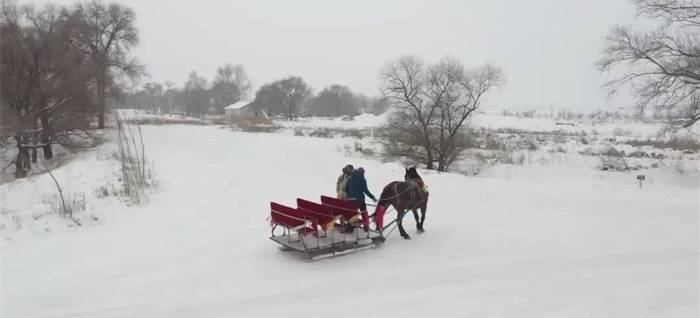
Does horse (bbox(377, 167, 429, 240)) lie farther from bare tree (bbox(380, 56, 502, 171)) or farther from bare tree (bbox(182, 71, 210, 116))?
bare tree (bbox(182, 71, 210, 116))

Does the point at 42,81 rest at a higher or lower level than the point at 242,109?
lower

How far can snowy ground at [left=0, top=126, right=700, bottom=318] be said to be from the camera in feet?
20.5

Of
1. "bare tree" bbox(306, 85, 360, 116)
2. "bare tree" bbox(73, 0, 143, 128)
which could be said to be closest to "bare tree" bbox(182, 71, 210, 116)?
"bare tree" bbox(306, 85, 360, 116)

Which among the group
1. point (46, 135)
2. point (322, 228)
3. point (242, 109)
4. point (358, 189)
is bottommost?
point (322, 228)

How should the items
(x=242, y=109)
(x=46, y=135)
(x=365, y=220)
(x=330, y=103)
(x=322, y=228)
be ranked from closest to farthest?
(x=322, y=228) → (x=365, y=220) → (x=46, y=135) → (x=242, y=109) → (x=330, y=103)

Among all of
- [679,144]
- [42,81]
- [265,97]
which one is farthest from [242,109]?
[679,144]

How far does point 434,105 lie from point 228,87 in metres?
97.1

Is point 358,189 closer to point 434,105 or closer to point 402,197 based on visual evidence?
point 402,197

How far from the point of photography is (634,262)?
7867 millimetres

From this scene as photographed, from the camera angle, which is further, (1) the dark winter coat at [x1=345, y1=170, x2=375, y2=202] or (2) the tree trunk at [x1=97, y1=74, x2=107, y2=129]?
(2) the tree trunk at [x1=97, y1=74, x2=107, y2=129]

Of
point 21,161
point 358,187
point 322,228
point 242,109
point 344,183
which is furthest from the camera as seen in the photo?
point 242,109

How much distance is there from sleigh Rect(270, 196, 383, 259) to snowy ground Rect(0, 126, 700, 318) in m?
0.29

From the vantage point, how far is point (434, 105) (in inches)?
1020

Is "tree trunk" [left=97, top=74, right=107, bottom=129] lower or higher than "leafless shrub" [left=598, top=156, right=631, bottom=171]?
higher
